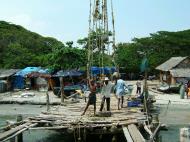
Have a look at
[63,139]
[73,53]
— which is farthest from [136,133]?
[73,53]

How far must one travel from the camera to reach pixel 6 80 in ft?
147

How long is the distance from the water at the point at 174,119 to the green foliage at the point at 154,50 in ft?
94.3

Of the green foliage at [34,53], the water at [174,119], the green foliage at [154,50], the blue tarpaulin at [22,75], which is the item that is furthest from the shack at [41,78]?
the green foliage at [154,50]

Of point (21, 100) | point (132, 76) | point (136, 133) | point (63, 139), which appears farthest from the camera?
point (132, 76)

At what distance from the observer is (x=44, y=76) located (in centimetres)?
4316

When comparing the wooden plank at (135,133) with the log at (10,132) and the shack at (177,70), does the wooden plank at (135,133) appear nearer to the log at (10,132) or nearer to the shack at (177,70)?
the log at (10,132)

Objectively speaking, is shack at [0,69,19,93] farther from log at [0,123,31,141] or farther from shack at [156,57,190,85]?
log at [0,123,31,141]

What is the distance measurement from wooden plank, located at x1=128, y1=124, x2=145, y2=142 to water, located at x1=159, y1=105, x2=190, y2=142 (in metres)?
4.65

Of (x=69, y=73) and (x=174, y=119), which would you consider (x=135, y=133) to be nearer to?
(x=174, y=119)

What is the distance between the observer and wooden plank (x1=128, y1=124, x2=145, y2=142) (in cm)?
1408

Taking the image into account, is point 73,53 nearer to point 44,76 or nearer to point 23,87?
point 44,76

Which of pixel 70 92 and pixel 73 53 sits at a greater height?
pixel 73 53

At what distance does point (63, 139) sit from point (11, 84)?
88.1ft

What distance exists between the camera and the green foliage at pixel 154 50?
6059 cm
